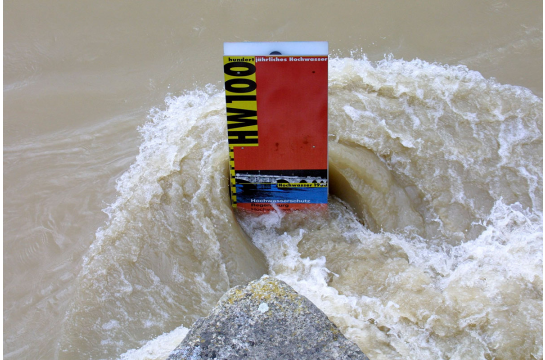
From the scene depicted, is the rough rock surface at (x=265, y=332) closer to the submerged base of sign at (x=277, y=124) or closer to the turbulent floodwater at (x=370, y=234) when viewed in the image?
the turbulent floodwater at (x=370, y=234)

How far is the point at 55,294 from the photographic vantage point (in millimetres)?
2967

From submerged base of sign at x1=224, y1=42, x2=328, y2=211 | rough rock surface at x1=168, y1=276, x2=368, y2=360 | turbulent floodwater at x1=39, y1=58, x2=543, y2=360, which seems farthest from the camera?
submerged base of sign at x1=224, y1=42, x2=328, y2=211

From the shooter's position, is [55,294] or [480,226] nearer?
[55,294]

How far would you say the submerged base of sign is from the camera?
115 inches

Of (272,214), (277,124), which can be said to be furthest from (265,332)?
(272,214)

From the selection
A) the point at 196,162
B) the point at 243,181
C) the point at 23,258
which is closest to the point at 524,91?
the point at 243,181

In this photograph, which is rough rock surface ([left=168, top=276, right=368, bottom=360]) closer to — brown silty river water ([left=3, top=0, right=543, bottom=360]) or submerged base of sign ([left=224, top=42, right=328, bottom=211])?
brown silty river water ([left=3, top=0, right=543, bottom=360])

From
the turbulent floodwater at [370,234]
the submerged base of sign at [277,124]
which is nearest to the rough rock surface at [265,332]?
the turbulent floodwater at [370,234]

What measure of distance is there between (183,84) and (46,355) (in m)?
2.80

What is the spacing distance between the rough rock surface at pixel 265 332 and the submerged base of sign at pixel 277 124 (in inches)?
56.6

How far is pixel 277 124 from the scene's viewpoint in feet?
10.4

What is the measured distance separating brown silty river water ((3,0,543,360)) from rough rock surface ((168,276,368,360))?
2.06 feet

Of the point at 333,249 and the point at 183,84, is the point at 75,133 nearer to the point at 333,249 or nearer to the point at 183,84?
the point at 183,84

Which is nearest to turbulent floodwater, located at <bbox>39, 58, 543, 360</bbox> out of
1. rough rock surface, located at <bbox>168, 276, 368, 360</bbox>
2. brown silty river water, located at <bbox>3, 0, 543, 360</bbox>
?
brown silty river water, located at <bbox>3, 0, 543, 360</bbox>
